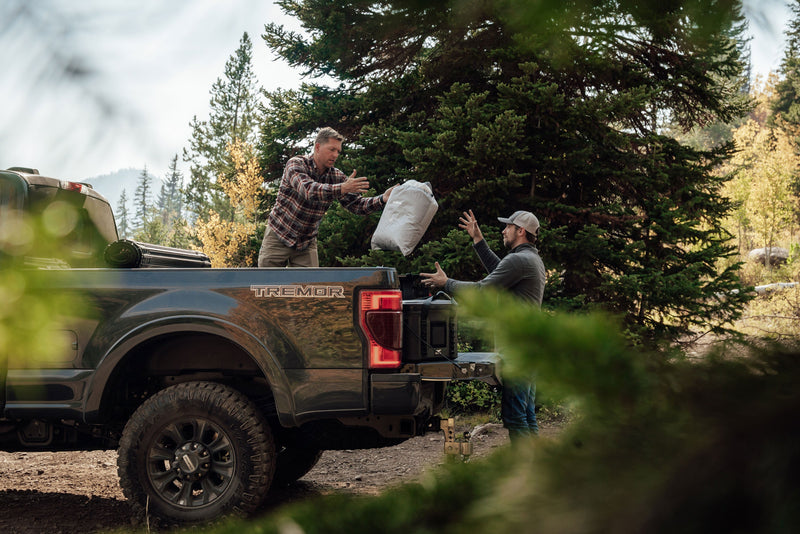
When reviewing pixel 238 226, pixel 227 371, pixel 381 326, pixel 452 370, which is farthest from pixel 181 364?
pixel 238 226

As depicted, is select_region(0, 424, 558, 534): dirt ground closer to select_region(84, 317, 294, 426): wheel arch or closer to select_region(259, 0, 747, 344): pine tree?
select_region(84, 317, 294, 426): wheel arch

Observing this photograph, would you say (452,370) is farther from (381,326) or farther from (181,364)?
(181,364)

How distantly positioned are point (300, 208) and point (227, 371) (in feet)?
5.48

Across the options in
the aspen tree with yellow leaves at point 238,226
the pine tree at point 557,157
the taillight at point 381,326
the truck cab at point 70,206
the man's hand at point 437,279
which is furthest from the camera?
the aspen tree with yellow leaves at point 238,226

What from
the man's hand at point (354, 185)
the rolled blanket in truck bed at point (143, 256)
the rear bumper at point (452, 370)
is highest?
the man's hand at point (354, 185)

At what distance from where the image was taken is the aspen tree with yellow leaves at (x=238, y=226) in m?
13.3

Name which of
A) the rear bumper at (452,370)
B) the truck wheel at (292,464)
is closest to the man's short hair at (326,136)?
the rear bumper at (452,370)

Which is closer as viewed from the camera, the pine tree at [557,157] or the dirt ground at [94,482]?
the dirt ground at [94,482]

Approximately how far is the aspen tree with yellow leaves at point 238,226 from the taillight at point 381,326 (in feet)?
26.5

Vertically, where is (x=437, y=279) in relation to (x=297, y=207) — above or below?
below

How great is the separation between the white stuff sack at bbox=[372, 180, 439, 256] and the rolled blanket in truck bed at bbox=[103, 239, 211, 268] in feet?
5.83

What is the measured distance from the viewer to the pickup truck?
3.74 meters

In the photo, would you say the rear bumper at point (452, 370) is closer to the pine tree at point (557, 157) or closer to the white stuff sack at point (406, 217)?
the white stuff sack at point (406, 217)

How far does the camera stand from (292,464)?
16.8ft
